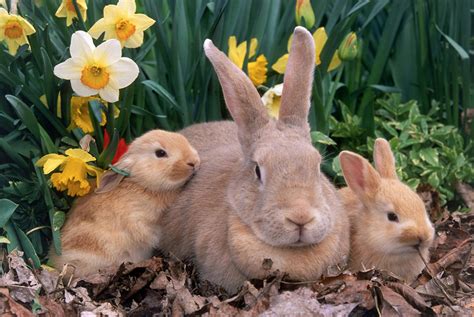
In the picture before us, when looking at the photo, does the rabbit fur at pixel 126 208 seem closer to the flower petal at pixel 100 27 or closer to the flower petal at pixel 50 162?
the flower petal at pixel 50 162

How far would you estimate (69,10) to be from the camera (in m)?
4.64

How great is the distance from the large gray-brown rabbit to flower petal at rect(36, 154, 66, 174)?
0.57 m

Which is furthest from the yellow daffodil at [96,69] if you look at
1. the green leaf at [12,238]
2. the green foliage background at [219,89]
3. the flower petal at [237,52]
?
the flower petal at [237,52]

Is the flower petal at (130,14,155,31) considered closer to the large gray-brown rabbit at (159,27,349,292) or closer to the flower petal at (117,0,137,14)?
the flower petal at (117,0,137,14)

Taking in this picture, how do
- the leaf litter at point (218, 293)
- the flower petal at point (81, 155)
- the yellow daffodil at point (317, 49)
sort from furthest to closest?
the yellow daffodil at point (317, 49) < the flower petal at point (81, 155) < the leaf litter at point (218, 293)

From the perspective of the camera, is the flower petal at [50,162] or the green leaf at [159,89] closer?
the flower petal at [50,162]

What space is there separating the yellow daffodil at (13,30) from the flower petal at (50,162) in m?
0.54

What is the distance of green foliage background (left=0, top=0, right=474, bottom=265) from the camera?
181 inches

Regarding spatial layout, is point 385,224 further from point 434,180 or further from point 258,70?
point 258,70

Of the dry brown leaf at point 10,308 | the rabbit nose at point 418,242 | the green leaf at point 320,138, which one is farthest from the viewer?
the green leaf at point 320,138

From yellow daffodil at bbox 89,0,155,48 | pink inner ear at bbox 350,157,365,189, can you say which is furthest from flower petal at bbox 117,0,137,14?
pink inner ear at bbox 350,157,365,189

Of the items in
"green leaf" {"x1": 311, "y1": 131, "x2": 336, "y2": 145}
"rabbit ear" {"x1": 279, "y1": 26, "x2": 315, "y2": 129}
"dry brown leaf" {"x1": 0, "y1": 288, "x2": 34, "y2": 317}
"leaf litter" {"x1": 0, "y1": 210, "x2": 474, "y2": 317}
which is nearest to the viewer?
"dry brown leaf" {"x1": 0, "y1": 288, "x2": 34, "y2": 317}

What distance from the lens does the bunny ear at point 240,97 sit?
13.7 ft

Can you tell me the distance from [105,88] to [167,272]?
88 centimetres
